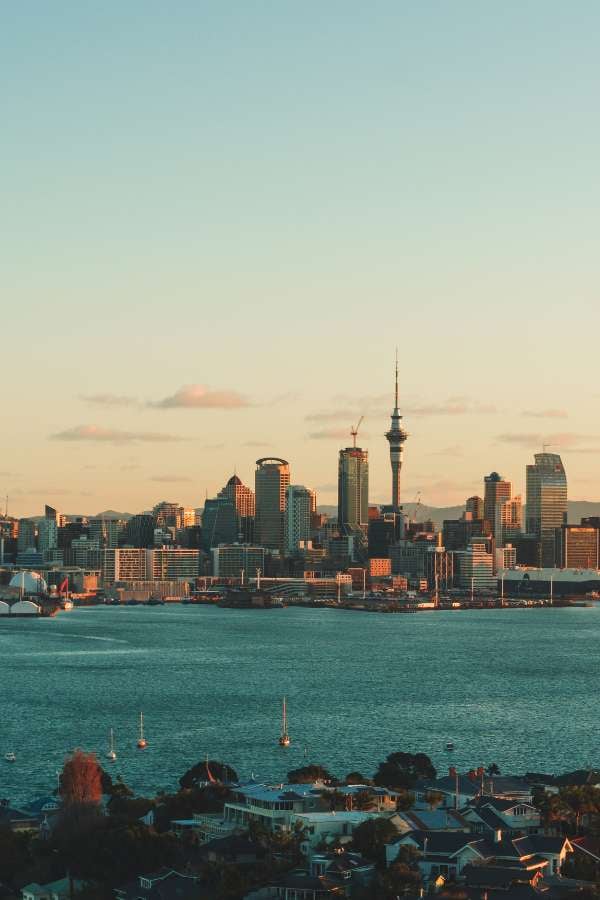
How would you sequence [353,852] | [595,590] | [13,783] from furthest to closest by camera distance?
[595,590]
[13,783]
[353,852]

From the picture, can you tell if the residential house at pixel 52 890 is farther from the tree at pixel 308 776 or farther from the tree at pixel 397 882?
the tree at pixel 308 776

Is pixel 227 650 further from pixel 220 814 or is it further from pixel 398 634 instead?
pixel 220 814

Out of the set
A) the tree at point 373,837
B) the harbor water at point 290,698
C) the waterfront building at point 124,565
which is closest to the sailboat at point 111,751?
the harbor water at point 290,698

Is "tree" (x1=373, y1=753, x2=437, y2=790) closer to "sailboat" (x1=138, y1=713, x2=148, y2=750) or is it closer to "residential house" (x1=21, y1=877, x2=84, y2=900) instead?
"residential house" (x1=21, y1=877, x2=84, y2=900)

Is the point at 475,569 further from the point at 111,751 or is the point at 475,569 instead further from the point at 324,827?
the point at 324,827

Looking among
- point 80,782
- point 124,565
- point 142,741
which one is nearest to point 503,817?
point 80,782

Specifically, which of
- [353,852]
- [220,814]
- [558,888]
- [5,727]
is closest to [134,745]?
[5,727]
